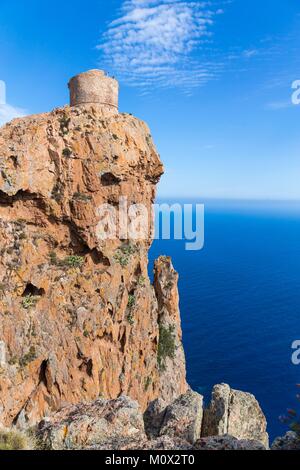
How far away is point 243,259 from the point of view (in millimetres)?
173125

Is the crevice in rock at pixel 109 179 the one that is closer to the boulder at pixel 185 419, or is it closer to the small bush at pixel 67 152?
the small bush at pixel 67 152

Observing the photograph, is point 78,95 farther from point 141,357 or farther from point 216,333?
point 216,333

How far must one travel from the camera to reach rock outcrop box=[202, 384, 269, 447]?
19875 millimetres

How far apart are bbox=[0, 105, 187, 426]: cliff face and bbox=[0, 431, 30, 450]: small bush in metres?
16.6

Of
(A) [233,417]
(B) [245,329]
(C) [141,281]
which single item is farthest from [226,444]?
(B) [245,329]

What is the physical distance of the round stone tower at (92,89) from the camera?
130 feet

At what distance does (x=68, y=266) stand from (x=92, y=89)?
19875mm

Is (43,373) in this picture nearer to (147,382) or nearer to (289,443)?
(147,382)

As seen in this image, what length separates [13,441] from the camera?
1227cm

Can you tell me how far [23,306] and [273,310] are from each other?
89.1 meters

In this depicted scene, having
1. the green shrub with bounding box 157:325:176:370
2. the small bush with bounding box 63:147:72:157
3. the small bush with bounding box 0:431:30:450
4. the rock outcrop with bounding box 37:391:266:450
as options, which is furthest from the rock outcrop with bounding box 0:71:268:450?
the small bush with bounding box 0:431:30:450

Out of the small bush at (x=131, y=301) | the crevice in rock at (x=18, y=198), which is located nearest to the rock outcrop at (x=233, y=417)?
the small bush at (x=131, y=301)

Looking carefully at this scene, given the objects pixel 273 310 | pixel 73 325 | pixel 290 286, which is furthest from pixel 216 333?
pixel 73 325

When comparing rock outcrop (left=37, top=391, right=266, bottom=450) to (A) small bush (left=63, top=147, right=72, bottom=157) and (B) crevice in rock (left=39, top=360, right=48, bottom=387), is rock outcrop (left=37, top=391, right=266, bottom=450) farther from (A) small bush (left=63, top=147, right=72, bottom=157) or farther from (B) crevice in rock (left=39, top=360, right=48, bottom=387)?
(A) small bush (left=63, top=147, right=72, bottom=157)
